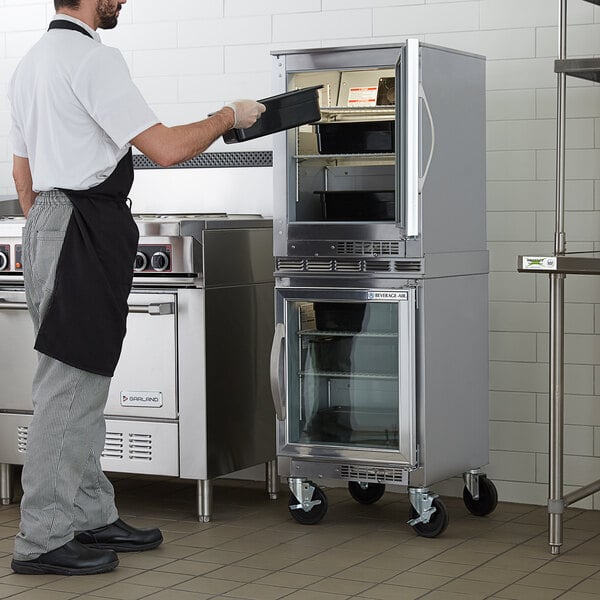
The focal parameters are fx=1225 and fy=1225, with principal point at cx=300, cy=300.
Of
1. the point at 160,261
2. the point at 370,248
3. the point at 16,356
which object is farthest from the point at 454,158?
the point at 16,356

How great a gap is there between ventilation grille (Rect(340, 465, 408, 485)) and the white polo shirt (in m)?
1.41

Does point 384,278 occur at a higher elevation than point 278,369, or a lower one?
higher

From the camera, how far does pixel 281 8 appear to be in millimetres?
5195

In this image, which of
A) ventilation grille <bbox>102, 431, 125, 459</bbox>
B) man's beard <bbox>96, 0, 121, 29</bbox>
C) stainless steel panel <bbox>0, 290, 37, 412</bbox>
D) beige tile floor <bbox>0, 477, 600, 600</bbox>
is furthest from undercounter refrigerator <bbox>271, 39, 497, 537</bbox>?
stainless steel panel <bbox>0, 290, 37, 412</bbox>

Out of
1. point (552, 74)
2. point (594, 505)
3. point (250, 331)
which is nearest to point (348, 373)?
point (250, 331)

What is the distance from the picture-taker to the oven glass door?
14.5 feet

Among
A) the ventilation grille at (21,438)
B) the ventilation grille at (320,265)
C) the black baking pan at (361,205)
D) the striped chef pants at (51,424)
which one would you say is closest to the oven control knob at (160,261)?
the ventilation grille at (320,265)

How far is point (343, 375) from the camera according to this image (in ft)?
14.7

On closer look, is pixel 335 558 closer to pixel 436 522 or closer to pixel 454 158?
pixel 436 522

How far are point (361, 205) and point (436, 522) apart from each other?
1.17m

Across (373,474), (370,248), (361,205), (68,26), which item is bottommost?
(373,474)

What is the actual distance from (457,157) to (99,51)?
144 cm

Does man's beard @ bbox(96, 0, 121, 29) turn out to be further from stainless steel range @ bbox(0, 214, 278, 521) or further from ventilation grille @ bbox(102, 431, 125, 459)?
ventilation grille @ bbox(102, 431, 125, 459)

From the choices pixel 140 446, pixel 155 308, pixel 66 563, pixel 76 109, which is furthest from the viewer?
pixel 140 446
